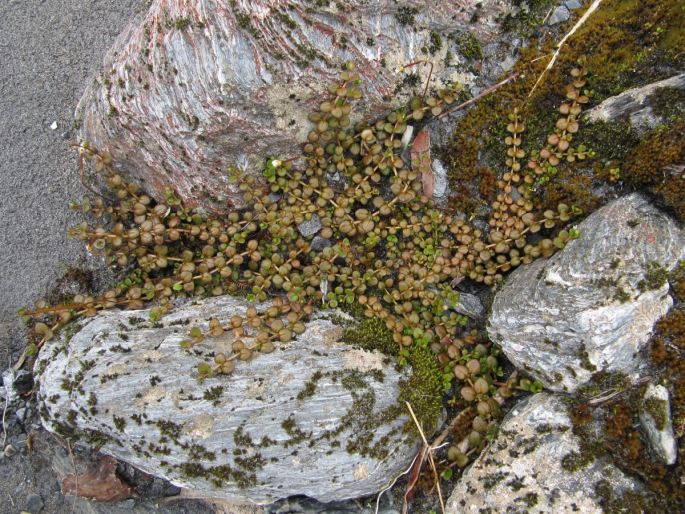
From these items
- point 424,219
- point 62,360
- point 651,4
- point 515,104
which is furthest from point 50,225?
point 651,4

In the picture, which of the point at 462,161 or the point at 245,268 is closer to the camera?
the point at 462,161

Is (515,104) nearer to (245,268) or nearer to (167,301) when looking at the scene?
(245,268)

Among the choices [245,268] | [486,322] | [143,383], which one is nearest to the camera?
[143,383]

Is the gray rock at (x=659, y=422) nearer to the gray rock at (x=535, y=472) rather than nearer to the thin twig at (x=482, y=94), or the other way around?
the gray rock at (x=535, y=472)

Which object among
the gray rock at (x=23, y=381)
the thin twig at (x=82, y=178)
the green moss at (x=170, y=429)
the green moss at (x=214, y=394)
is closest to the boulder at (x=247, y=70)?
the thin twig at (x=82, y=178)

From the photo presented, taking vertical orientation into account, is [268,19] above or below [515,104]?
above

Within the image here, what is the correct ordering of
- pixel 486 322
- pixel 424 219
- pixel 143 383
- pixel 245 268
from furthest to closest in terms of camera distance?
pixel 245 268 < pixel 424 219 < pixel 486 322 < pixel 143 383
